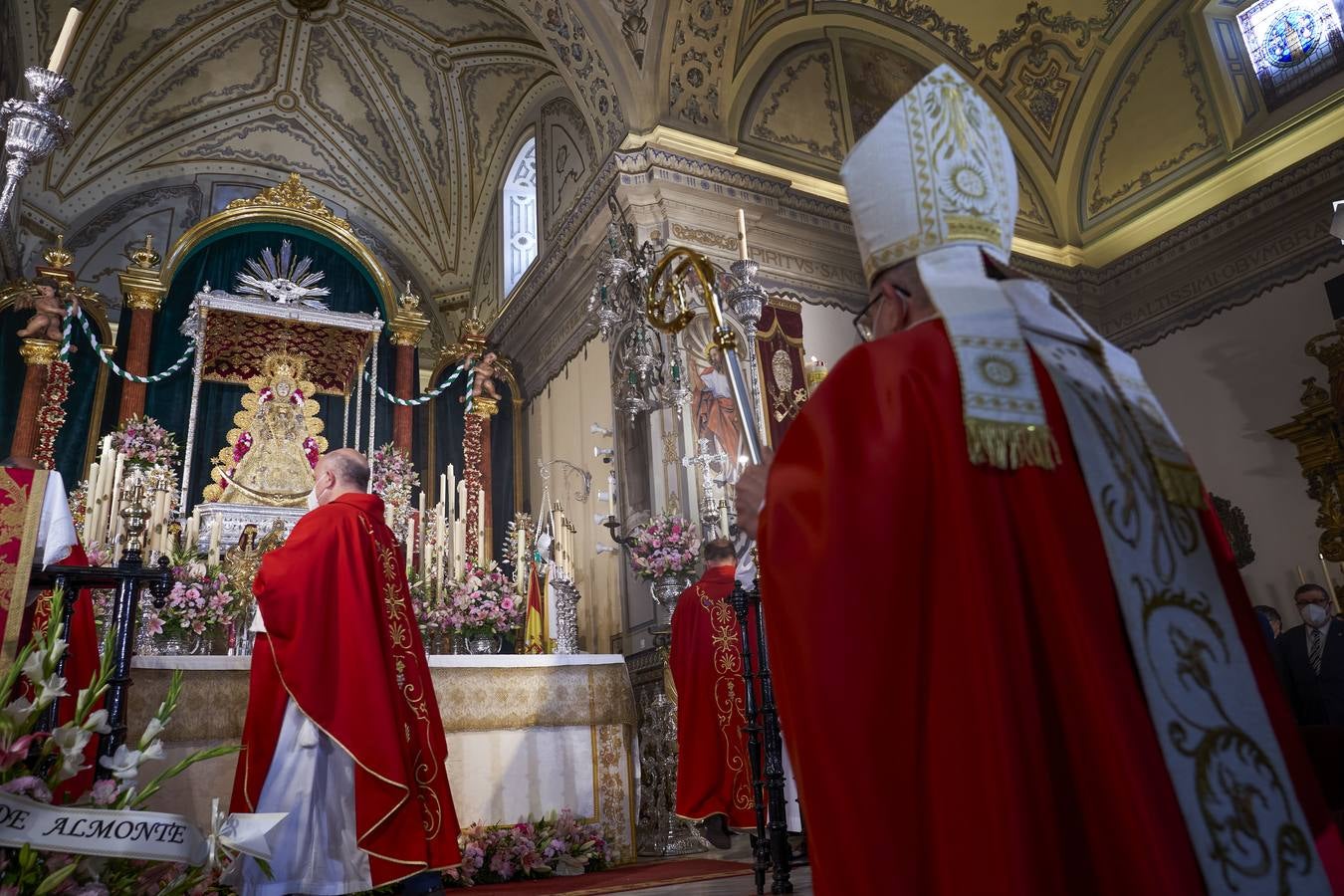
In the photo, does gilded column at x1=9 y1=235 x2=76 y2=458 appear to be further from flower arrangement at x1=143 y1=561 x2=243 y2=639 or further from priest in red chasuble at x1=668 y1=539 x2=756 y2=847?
priest in red chasuble at x1=668 y1=539 x2=756 y2=847

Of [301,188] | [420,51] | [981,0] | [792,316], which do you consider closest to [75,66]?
[301,188]

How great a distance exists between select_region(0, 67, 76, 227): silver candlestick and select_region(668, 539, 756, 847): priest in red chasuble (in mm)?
3939

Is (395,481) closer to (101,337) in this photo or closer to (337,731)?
(101,337)

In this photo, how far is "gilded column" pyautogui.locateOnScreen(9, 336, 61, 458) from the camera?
30.8ft

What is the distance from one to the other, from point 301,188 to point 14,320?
3.26 meters

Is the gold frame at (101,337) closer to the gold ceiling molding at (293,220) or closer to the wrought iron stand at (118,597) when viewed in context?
the gold ceiling molding at (293,220)

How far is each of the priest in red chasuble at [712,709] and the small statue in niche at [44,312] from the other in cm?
752

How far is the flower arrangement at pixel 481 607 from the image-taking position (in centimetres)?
619

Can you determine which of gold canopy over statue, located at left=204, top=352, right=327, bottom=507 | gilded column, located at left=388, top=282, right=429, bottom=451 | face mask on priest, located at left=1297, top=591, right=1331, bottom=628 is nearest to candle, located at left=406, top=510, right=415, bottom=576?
gold canopy over statue, located at left=204, top=352, right=327, bottom=507

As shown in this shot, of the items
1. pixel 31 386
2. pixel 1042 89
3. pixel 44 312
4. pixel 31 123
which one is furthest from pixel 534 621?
pixel 1042 89

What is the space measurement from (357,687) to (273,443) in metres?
7.07

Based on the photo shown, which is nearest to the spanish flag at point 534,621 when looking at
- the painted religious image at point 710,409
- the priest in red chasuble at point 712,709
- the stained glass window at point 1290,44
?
the priest in red chasuble at point 712,709

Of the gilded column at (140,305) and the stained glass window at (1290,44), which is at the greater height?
the stained glass window at (1290,44)

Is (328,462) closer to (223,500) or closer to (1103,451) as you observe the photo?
(1103,451)
